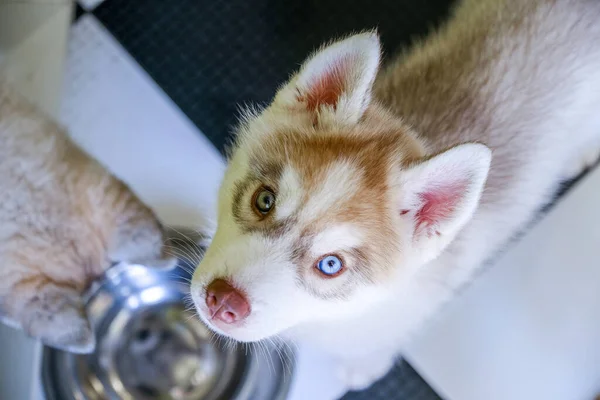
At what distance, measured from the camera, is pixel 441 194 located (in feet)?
3.35

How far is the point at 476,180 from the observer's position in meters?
0.96

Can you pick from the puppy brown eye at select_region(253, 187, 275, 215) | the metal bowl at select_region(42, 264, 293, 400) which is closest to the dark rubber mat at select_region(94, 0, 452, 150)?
the metal bowl at select_region(42, 264, 293, 400)

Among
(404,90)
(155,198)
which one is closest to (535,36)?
(404,90)

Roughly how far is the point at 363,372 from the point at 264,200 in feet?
2.77

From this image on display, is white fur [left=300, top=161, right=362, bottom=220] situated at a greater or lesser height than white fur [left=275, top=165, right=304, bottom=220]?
lesser

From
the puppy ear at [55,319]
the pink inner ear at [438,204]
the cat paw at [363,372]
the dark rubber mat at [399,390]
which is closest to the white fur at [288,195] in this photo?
the pink inner ear at [438,204]

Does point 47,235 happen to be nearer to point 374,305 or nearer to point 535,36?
point 374,305

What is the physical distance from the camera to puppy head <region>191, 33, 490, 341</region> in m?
0.99

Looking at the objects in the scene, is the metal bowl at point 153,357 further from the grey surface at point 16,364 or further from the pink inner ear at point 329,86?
the pink inner ear at point 329,86

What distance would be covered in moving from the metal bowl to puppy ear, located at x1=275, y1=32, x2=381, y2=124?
0.73m

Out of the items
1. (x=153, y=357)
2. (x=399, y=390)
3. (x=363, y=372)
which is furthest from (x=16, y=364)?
(x=399, y=390)

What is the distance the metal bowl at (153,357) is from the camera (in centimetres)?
163

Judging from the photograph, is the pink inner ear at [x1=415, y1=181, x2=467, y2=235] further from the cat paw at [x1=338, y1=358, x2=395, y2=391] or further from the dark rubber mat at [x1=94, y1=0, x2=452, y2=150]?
the dark rubber mat at [x1=94, y1=0, x2=452, y2=150]

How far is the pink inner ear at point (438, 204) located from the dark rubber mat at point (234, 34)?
3.33 feet
